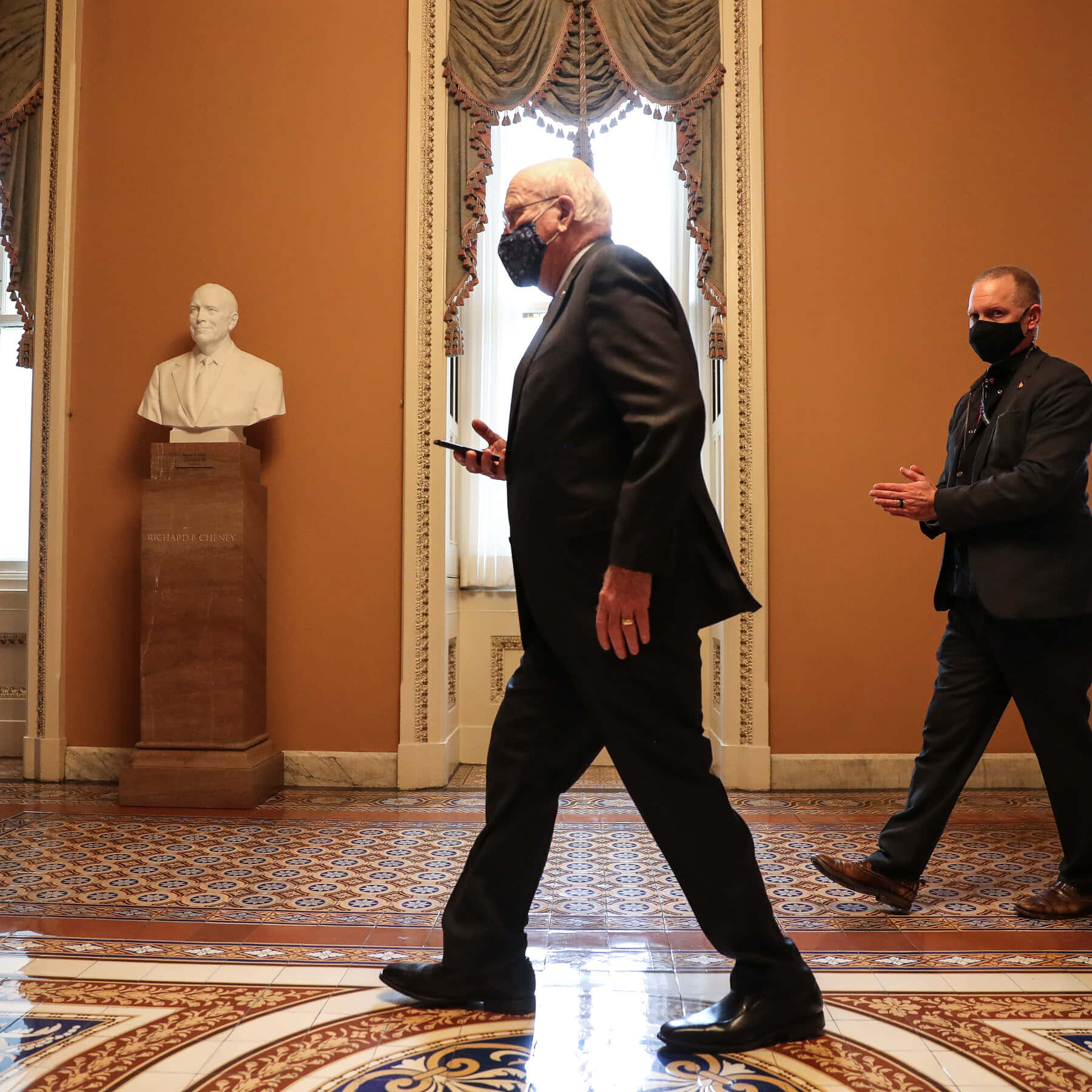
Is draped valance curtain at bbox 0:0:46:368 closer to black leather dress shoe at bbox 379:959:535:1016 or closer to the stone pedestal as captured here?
the stone pedestal

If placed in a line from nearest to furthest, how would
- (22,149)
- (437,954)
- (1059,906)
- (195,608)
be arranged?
(437,954)
(1059,906)
(195,608)
(22,149)

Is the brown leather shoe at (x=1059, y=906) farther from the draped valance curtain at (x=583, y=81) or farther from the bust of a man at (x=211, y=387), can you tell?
the bust of a man at (x=211, y=387)

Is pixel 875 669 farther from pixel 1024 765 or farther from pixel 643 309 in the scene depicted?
pixel 643 309

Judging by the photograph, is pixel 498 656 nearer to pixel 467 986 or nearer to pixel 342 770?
pixel 342 770

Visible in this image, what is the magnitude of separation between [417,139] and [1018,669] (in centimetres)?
322

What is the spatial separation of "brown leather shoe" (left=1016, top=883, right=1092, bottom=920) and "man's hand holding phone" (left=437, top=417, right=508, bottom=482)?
1648mm

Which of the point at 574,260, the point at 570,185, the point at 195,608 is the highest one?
the point at 570,185

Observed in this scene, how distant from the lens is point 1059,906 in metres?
2.34

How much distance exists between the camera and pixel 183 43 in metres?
4.32

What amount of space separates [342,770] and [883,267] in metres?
3.09

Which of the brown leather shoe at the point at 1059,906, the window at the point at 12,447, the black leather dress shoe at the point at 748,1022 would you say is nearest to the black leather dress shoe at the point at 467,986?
the black leather dress shoe at the point at 748,1022

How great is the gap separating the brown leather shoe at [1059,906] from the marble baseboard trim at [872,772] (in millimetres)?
1674

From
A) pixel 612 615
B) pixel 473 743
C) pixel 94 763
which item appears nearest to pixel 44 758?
pixel 94 763

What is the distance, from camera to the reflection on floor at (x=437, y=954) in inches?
61.2
